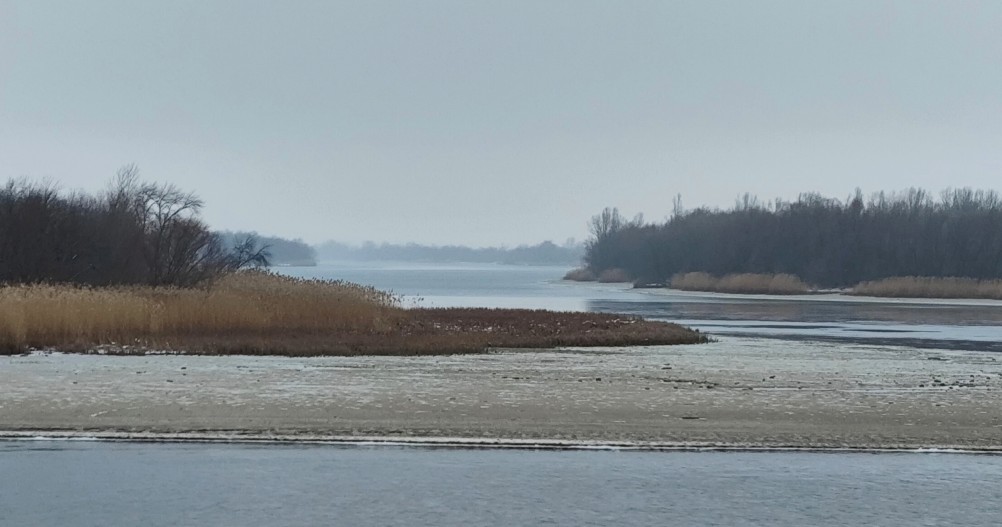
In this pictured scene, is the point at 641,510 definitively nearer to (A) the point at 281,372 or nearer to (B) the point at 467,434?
(B) the point at 467,434

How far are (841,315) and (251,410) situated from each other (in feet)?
129

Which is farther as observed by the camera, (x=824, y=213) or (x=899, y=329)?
(x=824, y=213)

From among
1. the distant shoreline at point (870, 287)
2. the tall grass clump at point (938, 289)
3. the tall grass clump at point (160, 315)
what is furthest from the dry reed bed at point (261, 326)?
the distant shoreline at point (870, 287)

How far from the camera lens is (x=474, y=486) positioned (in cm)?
997

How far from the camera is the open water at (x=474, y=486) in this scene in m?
8.93

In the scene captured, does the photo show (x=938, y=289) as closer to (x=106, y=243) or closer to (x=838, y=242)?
(x=838, y=242)

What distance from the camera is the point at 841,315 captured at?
158ft

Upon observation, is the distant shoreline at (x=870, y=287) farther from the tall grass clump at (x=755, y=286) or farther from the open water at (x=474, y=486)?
the open water at (x=474, y=486)

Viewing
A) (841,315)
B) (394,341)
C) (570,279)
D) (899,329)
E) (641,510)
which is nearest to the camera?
(641,510)

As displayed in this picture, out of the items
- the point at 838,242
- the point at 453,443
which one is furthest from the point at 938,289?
the point at 453,443

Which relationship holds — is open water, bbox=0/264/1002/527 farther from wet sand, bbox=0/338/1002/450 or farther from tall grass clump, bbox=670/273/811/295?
tall grass clump, bbox=670/273/811/295

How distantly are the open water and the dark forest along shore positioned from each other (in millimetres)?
19

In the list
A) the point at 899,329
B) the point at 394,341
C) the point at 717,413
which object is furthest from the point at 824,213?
the point at 717,413

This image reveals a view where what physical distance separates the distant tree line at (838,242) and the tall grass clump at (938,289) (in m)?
24.9
